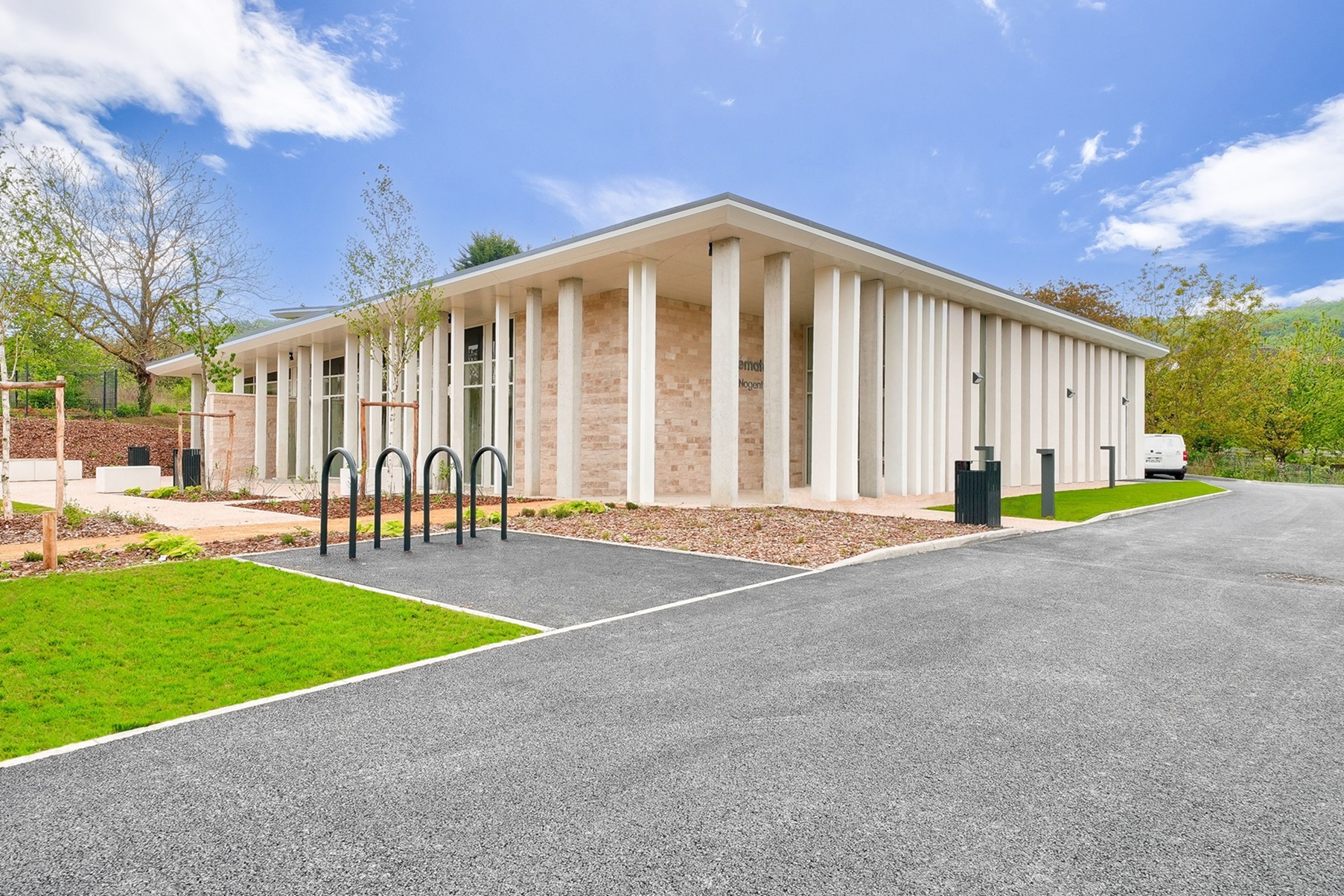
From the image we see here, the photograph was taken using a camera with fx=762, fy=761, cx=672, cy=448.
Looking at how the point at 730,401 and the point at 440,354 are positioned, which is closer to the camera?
the point at 730,401

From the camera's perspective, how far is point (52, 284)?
14.3 m

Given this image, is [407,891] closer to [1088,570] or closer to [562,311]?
[1088,570]

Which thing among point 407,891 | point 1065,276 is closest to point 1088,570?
point 407,891

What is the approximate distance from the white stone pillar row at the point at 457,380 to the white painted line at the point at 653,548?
951 centimetres

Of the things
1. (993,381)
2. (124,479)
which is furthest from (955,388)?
(124,479)

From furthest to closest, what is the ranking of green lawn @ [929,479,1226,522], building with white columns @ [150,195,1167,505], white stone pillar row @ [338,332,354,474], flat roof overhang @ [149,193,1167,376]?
white stone pillar row @ [338,332,354,474]
green lawn @ [929,479,1226,522]
building with white columns @ [150,195,1167,505]
flat roof overhang @ [149,193,1167,376]

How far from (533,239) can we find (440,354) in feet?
118

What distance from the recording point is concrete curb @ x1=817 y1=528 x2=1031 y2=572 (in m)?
8.56

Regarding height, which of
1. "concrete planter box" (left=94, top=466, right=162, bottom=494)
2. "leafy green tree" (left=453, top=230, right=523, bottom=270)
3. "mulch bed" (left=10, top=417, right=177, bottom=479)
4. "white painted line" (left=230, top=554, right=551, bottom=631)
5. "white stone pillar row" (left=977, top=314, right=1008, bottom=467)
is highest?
"leafy green tree" (left=453, top=230, right=523, bottom=270)

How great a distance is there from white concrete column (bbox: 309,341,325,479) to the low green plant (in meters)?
17.8

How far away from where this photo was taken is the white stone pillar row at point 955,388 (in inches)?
774

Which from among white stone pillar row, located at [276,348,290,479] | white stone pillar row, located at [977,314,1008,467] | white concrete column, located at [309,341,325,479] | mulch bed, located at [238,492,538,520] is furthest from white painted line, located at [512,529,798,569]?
white stone pillar row, located at [276,348,290,479]

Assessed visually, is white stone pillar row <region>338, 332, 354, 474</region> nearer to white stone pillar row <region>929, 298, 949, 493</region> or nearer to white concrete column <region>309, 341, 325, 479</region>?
white concrete column <region>309, 341, 325, 479</region>

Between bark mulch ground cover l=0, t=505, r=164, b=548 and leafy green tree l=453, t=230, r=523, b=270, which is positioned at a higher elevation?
leafy green tree l=453, t=230, r=523, b=270
